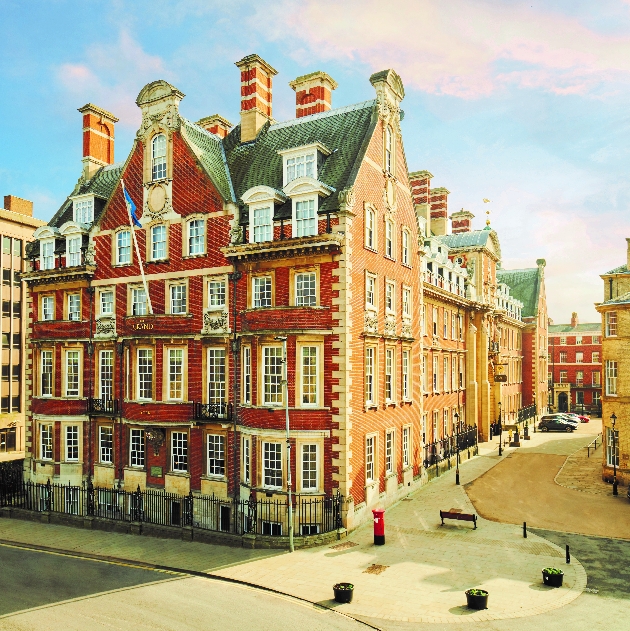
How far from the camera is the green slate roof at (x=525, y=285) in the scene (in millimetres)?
76512

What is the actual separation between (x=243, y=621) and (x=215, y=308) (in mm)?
15793

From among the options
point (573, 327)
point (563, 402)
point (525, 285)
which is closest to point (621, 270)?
point (525, 285)

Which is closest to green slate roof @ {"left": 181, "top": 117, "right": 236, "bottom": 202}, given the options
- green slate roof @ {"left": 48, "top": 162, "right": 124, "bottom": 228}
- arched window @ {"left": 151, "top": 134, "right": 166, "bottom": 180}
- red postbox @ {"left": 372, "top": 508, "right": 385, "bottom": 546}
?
arched window @ {"left": 151, "top": 134, "right": 166, "bottom": 180}

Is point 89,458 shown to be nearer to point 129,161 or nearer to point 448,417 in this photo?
point 129,161

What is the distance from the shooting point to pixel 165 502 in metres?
28.5

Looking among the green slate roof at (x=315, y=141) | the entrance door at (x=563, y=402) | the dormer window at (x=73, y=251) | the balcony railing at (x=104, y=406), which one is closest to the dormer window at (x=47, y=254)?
the dormer window at (x=73, y=251)

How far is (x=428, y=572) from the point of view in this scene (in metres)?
21.2

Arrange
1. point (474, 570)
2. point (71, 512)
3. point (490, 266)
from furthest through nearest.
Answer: point (490, 266) < point (71, 512) < point (474, 570)

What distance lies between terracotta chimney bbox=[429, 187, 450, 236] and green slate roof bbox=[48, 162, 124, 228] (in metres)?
30.0

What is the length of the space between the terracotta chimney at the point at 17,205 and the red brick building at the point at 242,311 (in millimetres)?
25628

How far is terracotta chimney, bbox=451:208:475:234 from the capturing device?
62219mm

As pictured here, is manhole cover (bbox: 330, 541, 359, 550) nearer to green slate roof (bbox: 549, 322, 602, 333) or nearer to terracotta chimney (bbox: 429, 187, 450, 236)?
terracotta chimney (bbox: 429, 187, 450, 236)

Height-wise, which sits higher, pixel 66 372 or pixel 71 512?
pixel 66 372

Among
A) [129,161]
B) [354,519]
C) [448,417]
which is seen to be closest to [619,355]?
[448,417]
